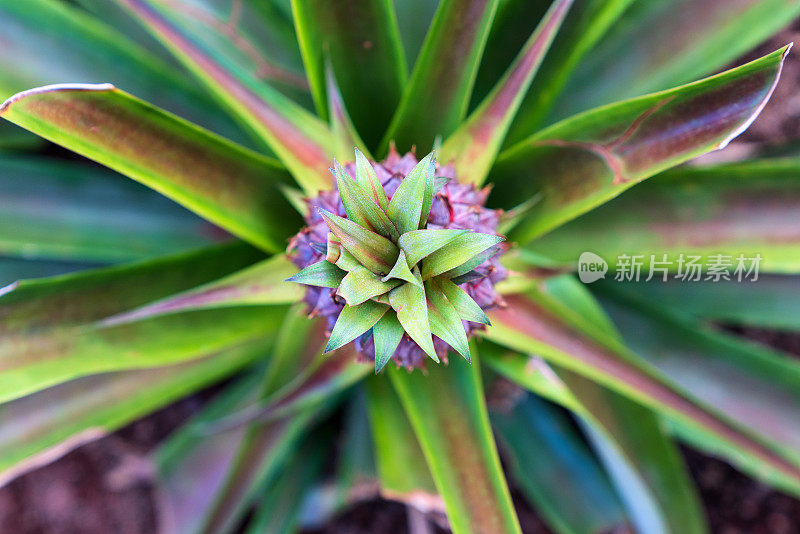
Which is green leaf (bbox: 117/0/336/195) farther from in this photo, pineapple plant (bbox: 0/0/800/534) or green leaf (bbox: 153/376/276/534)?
green leaf (bbox: 153/376/276/534)

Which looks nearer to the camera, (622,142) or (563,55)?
(622,142)

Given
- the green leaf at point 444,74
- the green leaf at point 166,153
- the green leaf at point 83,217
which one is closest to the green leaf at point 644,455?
the green leaf at point 444,74

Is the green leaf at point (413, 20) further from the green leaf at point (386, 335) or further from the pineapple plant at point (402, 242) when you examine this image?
the green leaf at point (386, 335)

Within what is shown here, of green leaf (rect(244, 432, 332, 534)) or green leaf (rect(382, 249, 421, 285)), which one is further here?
green leaf (rect(244, 432, 332, 534))

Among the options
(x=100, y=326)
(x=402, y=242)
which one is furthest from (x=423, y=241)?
(x=100, y=326)

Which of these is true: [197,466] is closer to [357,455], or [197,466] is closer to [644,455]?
[357,455]

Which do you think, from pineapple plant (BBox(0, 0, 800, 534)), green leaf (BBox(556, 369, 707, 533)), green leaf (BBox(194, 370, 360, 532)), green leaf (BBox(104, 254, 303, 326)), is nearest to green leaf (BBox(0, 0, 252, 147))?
pineapple plant (BBox(0, 0, 800, 534))

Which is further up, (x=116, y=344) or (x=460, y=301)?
(x=116, y=344)
